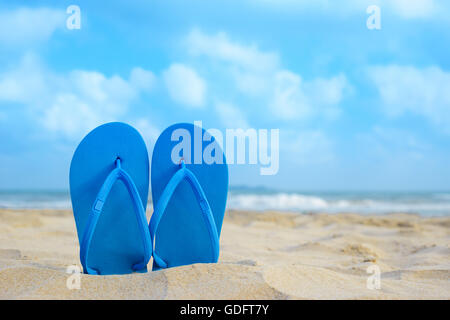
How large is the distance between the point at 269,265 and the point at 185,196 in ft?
1.87

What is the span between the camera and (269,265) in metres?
1.84

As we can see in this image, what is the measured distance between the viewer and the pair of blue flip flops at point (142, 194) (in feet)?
6.63

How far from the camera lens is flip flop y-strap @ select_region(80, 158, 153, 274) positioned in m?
1.80

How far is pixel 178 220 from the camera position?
214cm

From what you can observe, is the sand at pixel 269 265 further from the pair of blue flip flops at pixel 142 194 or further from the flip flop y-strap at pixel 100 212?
the pair of blue flip flops at pixel 142 194

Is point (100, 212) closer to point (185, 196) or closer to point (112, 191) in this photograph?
point (112, 191)

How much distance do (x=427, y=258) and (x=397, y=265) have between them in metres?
0.22

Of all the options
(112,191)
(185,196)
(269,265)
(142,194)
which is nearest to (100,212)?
(112,191)

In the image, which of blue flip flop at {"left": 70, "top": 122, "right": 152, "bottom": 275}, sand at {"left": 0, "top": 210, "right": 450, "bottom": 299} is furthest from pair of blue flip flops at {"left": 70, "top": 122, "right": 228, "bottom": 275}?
sand at {"left": 0, "top": 210, "right": 450, "bottom": 299}

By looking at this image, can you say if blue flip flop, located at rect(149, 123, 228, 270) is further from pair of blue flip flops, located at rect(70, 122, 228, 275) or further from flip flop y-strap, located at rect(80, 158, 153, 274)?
flip flop y-strap, located at rect(80, 158, 153, 274)

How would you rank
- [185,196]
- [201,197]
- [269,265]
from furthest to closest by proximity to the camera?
[185,196]
[201,197]
[269,265]

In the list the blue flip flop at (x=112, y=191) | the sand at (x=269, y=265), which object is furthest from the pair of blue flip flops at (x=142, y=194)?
the sand at (x=269, y=265)
